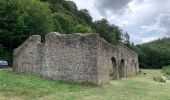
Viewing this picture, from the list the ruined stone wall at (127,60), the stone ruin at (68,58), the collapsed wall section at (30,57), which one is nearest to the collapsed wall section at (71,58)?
the stone ruin at (68,58)

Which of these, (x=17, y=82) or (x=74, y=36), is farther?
(x=74, y=36)

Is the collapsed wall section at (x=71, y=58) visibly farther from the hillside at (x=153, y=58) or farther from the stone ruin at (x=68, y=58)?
the hillside at (x=153, y=58)

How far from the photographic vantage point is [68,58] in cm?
2288

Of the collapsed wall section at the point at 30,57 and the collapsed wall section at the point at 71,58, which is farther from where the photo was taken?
the collapsed wall section at the point at 30,57

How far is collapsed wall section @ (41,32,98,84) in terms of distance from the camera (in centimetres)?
2206

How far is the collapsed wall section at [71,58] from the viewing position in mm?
22062

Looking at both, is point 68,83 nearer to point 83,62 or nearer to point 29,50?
point 83,62

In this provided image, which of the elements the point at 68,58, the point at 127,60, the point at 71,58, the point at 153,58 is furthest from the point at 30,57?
the point at 153,58

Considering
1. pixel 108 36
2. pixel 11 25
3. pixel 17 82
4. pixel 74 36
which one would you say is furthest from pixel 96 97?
pixel 108 36

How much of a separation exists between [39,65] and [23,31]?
18.4m

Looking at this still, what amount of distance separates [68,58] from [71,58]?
24 cm

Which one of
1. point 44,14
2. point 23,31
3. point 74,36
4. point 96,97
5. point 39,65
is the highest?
point 44,14

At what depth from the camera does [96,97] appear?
16781 mm

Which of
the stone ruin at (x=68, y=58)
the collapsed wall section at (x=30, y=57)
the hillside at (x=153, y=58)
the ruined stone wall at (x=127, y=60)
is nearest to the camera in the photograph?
the stone ruin at (x=68, y=58)
